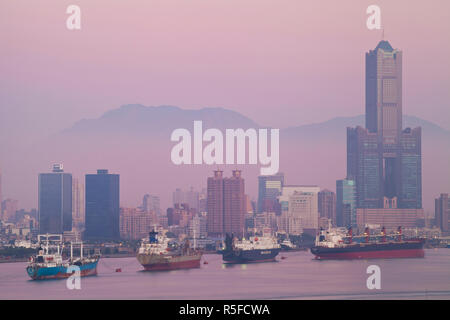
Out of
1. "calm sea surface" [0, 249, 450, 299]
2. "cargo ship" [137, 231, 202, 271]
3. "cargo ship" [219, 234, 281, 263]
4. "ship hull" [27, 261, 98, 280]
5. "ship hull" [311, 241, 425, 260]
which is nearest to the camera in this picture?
"calm sea surface" [0, 249, 450, 299]

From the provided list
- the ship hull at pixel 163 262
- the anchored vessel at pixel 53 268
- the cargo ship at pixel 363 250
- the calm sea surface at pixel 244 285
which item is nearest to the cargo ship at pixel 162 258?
the ship hull at pixel 163 262

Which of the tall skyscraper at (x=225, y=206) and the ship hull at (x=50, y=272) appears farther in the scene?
the tall skyscraper at (x=225, y=206)

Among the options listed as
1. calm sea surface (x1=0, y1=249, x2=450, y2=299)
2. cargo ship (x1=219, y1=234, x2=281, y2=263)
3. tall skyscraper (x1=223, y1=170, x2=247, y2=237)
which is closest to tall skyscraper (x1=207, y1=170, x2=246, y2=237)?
tall skyscraper (x1=223, y1=170, x2=247, y2=237)

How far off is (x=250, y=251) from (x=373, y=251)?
401 inches

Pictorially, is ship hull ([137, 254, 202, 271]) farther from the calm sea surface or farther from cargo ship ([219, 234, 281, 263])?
cargo ship ([219, 234, 281, 263])

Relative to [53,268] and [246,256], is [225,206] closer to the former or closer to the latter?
[246,256]

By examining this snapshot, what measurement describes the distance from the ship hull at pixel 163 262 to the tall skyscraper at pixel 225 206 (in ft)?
112

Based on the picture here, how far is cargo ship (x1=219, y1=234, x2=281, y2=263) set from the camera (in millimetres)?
59688

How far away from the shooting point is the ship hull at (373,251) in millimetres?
63594

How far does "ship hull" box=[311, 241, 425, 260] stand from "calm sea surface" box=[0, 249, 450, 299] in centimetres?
1416

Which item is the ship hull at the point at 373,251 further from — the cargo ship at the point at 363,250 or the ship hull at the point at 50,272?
the ship hull at the point at 50,272
